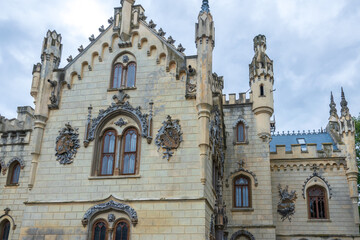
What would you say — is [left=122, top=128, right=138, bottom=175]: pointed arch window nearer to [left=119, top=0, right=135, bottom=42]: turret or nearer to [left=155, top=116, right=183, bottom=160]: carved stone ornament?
[left=155, top=116, right=183, bottom=160]: carved stone ornament


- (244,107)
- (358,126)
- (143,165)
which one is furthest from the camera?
(358,126)

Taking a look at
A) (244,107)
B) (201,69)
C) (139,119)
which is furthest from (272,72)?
(139,119)

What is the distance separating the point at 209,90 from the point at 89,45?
7667mm

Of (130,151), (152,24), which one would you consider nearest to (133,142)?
(130,151)

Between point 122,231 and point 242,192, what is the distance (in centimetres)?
1209

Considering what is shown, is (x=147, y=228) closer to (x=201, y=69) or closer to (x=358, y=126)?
(x=201, y=69)

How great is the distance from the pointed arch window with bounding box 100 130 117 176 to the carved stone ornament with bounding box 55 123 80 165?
4.59ft

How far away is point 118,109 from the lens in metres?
20.6

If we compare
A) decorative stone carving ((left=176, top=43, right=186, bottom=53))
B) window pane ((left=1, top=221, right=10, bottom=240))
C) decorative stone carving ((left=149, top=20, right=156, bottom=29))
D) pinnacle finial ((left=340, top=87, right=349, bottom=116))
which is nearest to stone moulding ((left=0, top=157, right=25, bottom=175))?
window pane ((left=1, top=221, right=10, bottom=240))

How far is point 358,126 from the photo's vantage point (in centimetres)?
4281

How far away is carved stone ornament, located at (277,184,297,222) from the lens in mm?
28859

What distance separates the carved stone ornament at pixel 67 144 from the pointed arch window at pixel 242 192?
12.8 m

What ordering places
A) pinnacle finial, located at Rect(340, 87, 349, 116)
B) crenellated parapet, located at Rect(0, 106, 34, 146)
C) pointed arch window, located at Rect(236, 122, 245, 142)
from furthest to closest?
pinnacle finial, located at Rect(340, 87, 349, 116), pointed arch window, located at Rect(236, 122, 245, 142), crenellated parapet, located at Rect(0, 106, 34, 146)

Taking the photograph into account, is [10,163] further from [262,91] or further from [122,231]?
[262,91]
